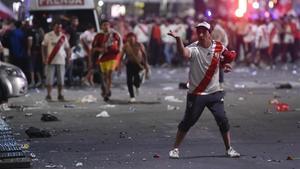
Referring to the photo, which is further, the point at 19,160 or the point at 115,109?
the point at 115,109

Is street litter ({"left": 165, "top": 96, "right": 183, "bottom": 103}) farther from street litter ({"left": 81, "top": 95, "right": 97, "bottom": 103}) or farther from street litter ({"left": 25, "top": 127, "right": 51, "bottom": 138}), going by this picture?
street litter ({"left": 25, "top": 127, "right": 51, "bottom": 138})

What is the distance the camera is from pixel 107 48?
58.5 ft

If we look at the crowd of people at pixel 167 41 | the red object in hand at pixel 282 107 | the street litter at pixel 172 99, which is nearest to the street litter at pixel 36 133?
the red object in hand at pixel 282 107

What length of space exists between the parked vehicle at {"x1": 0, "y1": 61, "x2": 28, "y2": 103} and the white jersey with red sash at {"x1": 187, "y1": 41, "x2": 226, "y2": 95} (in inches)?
253

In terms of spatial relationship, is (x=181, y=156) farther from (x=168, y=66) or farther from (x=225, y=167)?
(x=168, y=66)

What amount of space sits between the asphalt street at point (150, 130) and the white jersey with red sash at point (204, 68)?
93 cm

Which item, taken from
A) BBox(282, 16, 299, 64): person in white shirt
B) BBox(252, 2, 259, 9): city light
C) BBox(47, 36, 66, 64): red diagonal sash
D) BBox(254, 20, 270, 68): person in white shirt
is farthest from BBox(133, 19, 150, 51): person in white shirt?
BBox(47, 36, 66, 64): red diagonal sash

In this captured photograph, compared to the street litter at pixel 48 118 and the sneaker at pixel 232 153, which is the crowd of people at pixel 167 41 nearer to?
the street litter at pixel 48 118

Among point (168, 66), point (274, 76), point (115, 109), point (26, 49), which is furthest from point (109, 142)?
point (168, 66)

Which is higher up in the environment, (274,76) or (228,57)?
(228,57)

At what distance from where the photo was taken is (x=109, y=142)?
11.9 metres

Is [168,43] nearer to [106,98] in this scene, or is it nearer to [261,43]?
[261,43]

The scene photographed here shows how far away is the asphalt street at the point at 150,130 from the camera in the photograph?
33.8 ft

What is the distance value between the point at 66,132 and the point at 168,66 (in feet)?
60.9
